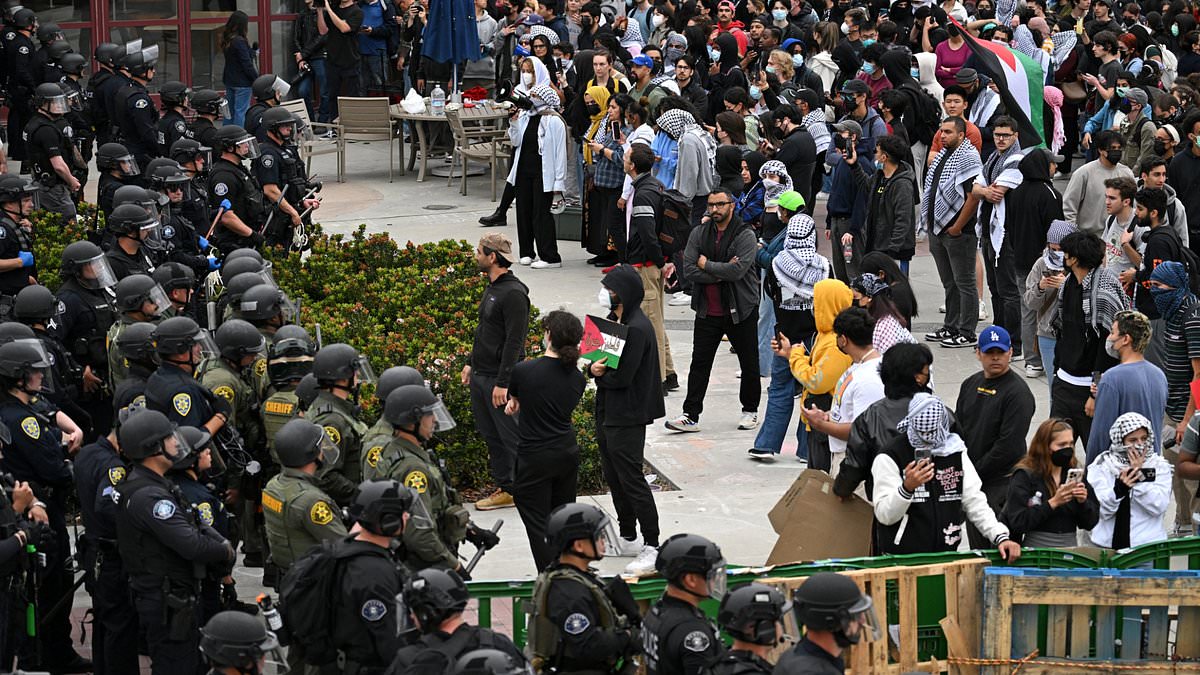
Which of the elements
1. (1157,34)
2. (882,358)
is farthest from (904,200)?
(1157,34)

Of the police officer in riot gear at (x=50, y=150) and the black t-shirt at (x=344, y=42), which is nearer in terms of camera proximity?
the police officer in riot gear at (x=50, y=150)

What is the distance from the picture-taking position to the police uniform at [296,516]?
24.7 feet

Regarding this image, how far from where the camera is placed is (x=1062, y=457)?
812cm

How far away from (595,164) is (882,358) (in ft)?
23.2

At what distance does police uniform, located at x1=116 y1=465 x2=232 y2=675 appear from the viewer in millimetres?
7520

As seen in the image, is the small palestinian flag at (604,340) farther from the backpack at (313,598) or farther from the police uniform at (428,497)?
the backpack at (313,598)

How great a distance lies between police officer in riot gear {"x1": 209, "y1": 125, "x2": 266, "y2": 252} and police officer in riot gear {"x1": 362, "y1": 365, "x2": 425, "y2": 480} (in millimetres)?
5554

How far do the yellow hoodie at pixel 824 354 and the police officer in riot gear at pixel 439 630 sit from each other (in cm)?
432

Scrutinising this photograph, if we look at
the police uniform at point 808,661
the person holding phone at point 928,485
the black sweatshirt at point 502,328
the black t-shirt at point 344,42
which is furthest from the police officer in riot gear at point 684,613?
the black t-shirt at point 344,42

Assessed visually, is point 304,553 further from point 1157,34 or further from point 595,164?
point 1157,34

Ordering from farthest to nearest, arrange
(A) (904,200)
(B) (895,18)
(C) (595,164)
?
(B) (895,18) < (C) (595,164) < (A) (904,200)

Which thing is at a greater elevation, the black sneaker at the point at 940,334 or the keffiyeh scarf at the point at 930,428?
the keffiyeh scarf at the point at 930,428

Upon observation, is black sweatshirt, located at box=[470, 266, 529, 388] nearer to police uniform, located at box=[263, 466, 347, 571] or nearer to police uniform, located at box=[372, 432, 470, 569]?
police uniform, located at box=[372, 432, 470, 569]

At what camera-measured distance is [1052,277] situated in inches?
447
